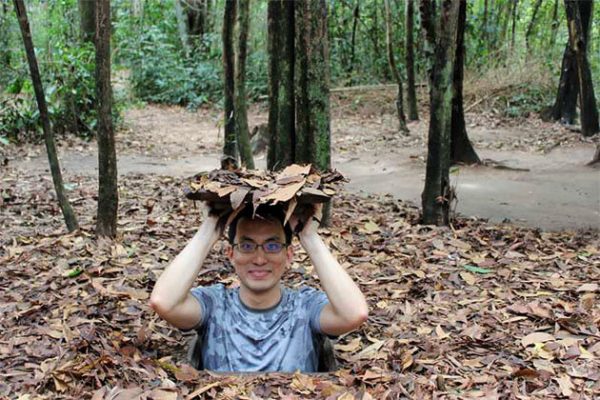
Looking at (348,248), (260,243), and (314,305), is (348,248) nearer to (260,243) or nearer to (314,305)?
(314,305)

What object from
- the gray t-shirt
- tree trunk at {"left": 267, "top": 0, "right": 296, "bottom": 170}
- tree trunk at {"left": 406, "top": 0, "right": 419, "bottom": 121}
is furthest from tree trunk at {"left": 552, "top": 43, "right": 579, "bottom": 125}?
the gray t-shirt

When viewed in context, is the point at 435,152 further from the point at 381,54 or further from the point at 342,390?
the point at 381,54

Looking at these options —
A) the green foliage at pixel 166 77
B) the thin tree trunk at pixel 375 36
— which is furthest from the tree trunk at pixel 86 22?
the thin tree trunk at pixel 375 36

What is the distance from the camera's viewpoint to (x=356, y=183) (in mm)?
10258

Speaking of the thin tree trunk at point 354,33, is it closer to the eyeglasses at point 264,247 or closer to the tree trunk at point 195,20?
the tree trunk at point 195,20

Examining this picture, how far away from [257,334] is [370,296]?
1.28 metres

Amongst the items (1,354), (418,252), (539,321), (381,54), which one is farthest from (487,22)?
(1,354)

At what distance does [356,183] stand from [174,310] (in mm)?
7218

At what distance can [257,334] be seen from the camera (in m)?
3.46

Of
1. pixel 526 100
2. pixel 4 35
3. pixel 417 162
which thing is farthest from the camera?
pixel 526 100

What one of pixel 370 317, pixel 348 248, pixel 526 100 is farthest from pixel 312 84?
pixel 526 100

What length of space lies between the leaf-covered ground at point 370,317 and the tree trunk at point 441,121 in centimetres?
28

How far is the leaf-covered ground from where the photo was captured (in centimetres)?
312

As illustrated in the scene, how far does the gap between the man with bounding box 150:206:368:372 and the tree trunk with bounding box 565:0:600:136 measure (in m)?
9.67
